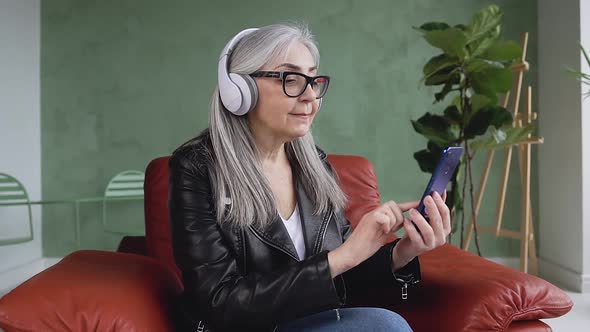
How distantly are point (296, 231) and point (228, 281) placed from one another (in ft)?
0.98

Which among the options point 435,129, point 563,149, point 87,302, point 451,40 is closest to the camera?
point 87,302

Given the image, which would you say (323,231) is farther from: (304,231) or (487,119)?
(487,119)

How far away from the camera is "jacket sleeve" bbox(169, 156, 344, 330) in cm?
123

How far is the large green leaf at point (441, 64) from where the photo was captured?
9.55 ft

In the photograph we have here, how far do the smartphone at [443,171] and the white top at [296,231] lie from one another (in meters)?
0.36

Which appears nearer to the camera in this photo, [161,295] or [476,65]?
[161,295]

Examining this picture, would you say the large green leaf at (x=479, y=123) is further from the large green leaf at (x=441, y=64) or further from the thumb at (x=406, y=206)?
the thumb at (x=406, y=206)

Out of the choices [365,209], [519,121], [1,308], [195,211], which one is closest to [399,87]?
[519,121]

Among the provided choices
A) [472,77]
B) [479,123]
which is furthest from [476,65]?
[479,123]

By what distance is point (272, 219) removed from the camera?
1.43m

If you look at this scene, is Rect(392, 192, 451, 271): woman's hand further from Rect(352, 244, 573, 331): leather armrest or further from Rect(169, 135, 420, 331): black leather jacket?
Rect(352, 244, 573, 331): leather armrest

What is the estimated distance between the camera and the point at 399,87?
4477 mm

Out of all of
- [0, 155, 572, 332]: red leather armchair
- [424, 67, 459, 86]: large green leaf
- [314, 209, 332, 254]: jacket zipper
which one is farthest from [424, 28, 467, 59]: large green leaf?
[314, 209, 332, 254]: jacket zipper

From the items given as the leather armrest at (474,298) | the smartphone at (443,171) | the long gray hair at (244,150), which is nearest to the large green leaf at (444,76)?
the leather armrest at (474,298)
